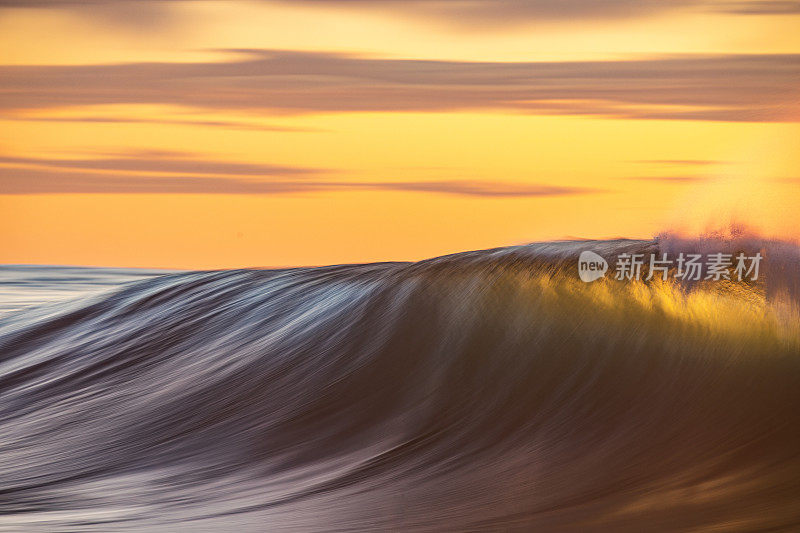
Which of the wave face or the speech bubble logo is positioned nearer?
the wave face

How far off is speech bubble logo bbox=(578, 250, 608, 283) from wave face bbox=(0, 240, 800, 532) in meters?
0.10

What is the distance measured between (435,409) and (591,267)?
1670 millimetres

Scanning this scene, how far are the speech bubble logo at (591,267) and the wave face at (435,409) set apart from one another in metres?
0.10

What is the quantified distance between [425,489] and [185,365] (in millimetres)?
2615

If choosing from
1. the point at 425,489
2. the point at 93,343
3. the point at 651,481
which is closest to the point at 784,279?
the point at 651,481

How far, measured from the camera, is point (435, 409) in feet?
13.9

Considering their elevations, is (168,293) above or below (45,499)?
above

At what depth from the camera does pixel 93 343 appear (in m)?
6.53

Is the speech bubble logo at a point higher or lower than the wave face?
higher

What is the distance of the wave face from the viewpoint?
10.4 ft

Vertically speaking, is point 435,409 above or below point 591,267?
below

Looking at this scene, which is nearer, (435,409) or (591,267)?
(435,409)

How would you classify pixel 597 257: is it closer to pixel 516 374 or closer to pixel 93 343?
pixel 516 374

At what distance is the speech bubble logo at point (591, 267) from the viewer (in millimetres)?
5359
